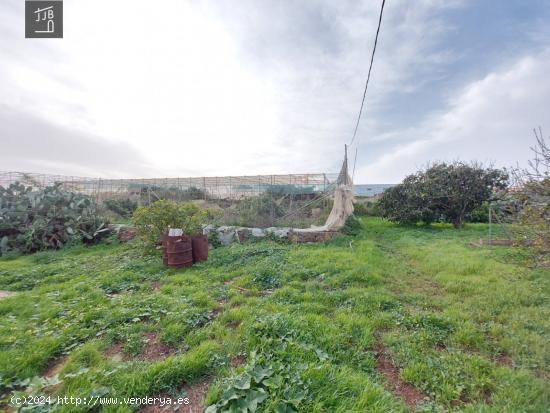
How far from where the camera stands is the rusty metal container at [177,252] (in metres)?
4.59

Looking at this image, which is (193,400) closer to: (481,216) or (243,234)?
(243,234)

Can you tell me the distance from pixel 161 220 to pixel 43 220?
14.9 ft

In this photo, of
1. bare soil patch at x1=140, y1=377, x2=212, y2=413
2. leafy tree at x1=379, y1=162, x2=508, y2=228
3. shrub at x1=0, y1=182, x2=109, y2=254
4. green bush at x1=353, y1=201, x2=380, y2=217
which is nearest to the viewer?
bare soil patch at x1=140, y1=377, x2=212, y2=413

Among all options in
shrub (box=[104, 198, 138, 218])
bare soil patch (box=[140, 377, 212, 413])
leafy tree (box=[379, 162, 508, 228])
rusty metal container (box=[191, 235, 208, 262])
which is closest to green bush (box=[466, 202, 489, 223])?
leafy tree (box=[379, 162, 508, 228])

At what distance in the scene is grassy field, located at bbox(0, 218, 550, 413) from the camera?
1563mm

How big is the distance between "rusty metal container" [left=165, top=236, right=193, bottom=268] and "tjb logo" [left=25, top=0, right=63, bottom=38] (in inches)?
202

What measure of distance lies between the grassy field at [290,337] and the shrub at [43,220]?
2925 millimetres

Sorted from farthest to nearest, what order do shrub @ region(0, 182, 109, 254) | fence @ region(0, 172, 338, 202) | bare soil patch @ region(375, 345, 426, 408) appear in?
fence @ region(0, 172, 338, 202), shrub @ region(0, 182, 109, 254), bare soil patch @ region(375, 345, 426, 408)

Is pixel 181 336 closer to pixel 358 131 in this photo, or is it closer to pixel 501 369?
pixel 501 369

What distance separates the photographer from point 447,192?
956cm

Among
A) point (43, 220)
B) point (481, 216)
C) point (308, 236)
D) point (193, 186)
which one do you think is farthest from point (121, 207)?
point (481, 216)

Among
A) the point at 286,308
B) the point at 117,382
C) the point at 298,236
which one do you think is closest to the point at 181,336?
the point at 117,382

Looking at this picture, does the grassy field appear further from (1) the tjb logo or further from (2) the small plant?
(1) the tjb logo

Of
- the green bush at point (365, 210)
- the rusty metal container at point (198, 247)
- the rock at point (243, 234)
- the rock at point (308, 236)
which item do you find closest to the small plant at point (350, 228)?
the rock at point (308, 236)
